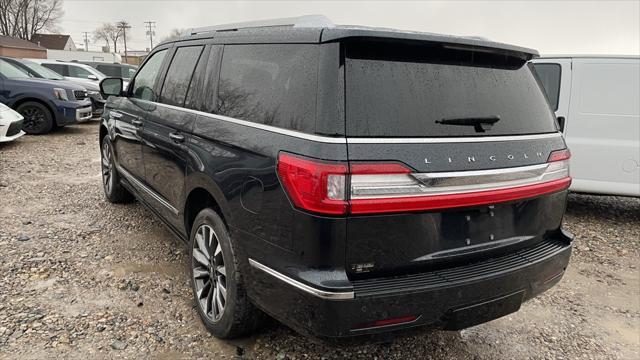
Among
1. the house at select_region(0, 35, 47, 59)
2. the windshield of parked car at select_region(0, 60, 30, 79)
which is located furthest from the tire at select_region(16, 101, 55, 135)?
the house at select_region(0, 35, 47, 59)

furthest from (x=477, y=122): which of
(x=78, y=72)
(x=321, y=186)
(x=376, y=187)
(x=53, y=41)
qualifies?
(x=53, y=41)

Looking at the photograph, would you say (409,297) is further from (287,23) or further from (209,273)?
(287,23)

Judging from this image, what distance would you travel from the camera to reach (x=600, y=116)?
17.9ft

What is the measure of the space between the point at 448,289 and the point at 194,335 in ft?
5.30

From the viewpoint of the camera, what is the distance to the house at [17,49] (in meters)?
38.5

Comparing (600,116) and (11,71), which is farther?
(11,71)

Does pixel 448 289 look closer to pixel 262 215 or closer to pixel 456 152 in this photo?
A: pixel 456 152

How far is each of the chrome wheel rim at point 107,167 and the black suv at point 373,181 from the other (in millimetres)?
2723

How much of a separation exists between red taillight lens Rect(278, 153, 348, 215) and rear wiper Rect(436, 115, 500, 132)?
1.96ft

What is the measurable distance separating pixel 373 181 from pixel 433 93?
59 cm

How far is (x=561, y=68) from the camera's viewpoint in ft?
18.4

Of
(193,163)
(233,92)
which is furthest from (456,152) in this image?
(193,163)

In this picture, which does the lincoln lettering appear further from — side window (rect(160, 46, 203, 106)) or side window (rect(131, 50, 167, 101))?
side window (rect(131, 50, 167, 101))

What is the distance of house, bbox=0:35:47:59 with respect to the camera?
38.5 meters
